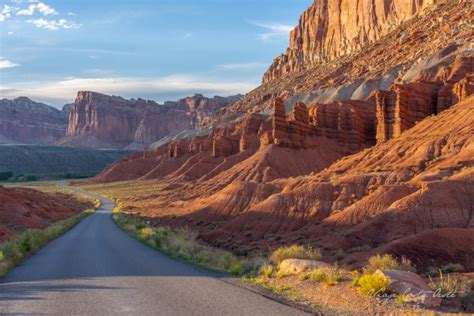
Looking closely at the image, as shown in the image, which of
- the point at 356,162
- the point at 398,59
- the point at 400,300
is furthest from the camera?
the point at 398,59

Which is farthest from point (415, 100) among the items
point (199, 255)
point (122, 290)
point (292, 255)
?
point (122, 290)

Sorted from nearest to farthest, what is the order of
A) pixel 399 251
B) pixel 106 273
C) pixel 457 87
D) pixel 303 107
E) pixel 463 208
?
pixel 106 273, pixel 399 251, pixel 463 208, pixel 457 87, pixel 303 107

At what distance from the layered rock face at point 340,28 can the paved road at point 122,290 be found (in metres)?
119

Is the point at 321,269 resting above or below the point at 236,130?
below

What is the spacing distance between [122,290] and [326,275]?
5.74m

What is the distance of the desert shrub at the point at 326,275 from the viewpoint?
15.0 m

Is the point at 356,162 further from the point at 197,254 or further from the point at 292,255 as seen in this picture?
Result: the point at 292,255

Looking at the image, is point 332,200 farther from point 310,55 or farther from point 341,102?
point 310,55

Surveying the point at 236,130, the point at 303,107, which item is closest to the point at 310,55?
the point at 236,130

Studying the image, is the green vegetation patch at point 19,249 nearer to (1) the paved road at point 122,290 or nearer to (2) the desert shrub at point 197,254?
(1) the paved road at point 122,290

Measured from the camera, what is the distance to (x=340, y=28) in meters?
176

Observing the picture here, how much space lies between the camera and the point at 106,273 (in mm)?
19109

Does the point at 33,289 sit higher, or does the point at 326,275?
the point at 326,275

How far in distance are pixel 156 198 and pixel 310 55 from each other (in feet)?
349
